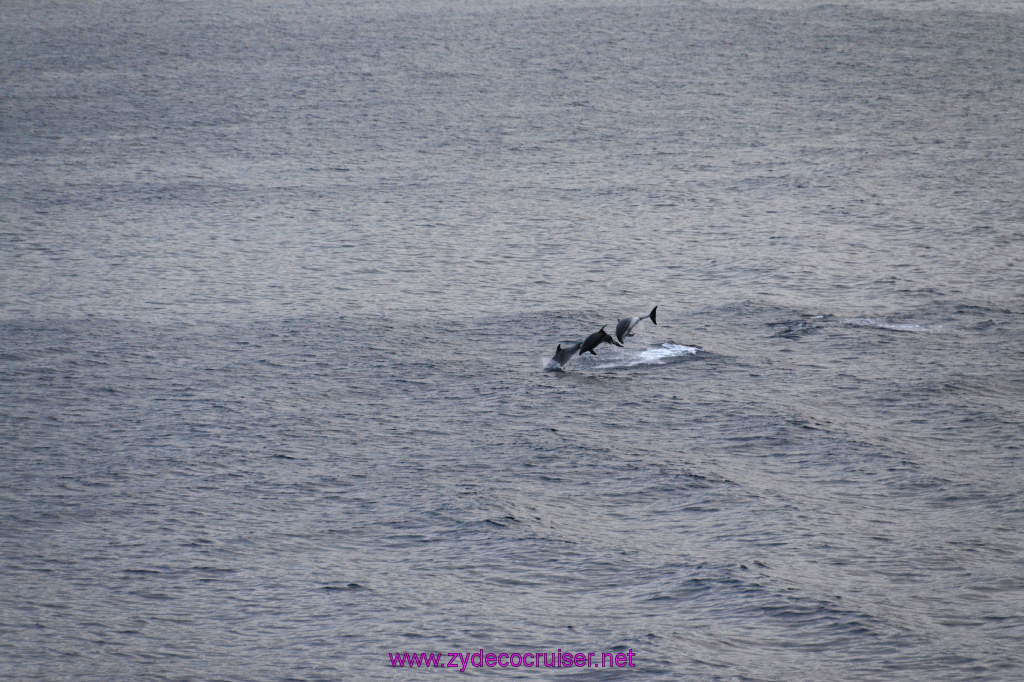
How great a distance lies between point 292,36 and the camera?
1631 inches

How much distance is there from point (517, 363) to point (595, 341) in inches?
51.8

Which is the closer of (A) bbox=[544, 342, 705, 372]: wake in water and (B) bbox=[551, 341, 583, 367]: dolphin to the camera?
(B) bbox=[551, 341, 583, 367]: dolphin

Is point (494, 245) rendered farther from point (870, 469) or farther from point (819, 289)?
point (870, 469)

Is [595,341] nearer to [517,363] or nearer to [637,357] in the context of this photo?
[637,357]

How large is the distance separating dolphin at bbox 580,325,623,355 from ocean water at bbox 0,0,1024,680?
474 millimetres

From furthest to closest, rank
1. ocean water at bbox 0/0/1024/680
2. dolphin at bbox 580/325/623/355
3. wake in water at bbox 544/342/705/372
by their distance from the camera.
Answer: wake in water at bbox 544/342/705/372 < dolphin at bbox 580/325/623/355 < ocean water at bbox 0/0/1024/680

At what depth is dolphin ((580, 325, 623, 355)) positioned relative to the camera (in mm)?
17766

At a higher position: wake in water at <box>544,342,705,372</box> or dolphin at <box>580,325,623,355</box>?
dolphin at <box>580,325,623,355</box>

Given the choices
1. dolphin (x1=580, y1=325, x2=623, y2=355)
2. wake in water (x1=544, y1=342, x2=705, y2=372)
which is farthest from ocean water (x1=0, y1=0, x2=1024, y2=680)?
dolphin (x1=580, y1=325, x2=623, y2=355)

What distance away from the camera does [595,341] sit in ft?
59.0

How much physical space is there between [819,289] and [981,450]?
6.70 metres

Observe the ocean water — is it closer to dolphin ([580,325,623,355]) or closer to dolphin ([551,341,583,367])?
dolphin ([551,341,583,367])

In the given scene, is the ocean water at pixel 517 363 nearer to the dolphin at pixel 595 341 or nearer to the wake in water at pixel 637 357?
the wake in water at pixel 637 357

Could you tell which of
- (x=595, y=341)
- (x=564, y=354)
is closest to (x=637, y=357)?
(x=595, y=341)
